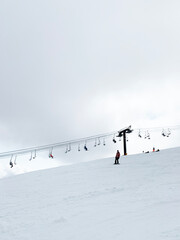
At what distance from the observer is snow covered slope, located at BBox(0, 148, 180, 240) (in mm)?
6859

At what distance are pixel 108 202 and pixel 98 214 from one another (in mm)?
1633

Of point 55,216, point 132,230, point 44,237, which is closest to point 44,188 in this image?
point 55,216

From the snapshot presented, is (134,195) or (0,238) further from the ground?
(134,195)

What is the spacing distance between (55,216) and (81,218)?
145 cm

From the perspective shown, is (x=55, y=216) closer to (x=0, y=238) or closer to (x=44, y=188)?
(x=0, y=238)

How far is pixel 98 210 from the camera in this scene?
31.8 ft

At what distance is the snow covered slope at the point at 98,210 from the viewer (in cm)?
686

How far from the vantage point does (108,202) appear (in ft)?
35.0

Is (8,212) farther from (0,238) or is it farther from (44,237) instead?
(44,237)

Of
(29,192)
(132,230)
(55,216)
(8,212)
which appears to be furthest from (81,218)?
(29,192)

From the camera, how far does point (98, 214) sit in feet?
29.9

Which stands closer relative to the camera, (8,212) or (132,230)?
(132,230)

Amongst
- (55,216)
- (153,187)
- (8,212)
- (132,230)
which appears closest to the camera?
(132,230)

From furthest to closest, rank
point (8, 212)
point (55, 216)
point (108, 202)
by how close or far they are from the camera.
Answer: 1. point (8, 212)
2. point (108, 202)
3. point (55, 216)
